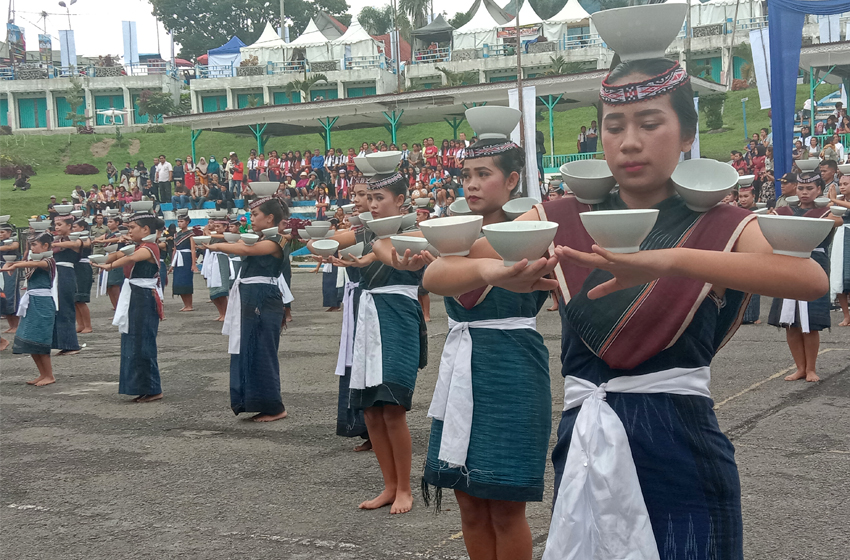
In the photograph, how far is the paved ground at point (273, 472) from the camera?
4.29 m

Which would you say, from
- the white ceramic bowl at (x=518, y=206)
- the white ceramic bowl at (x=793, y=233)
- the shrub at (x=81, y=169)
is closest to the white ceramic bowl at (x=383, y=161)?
the white ceramic bowl at (x=518, y=206)

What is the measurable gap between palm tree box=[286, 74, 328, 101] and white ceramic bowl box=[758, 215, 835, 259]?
4029 centimetres

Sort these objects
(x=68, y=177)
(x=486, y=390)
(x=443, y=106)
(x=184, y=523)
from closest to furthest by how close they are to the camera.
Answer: (x=486, y=390) < (x=184, y=523) < (x=443, y=106) < (x=68, y=177)

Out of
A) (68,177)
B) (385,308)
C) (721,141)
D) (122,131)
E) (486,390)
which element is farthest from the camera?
(122,131)

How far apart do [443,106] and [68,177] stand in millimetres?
24978

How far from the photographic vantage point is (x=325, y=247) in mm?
5152

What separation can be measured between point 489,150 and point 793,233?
5.71ft

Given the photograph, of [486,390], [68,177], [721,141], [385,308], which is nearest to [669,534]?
[486,390]

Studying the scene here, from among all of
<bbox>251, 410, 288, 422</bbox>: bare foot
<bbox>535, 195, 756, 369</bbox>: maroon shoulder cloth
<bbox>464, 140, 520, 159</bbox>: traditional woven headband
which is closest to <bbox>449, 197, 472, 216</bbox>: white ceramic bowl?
<bbox>464, 140, 520, 159</bbox>: traditional woven headband

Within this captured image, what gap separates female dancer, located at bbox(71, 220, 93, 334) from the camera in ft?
41.3

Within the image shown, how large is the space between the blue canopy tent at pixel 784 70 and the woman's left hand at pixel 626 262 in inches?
427

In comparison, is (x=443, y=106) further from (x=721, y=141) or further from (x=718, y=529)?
(x=718, y=529)

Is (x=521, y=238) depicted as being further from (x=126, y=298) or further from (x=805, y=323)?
(x=126, y=298)

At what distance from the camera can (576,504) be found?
6.67 feet
